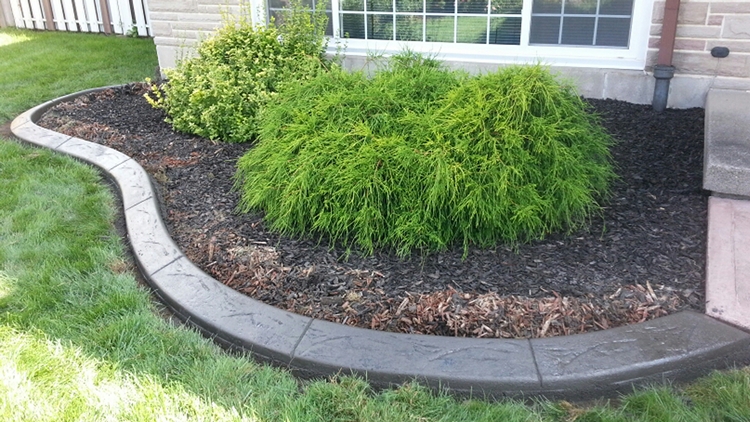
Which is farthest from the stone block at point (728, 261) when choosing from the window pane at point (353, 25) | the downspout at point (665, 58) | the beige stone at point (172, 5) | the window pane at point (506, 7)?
the beige stone at point (172, 5)

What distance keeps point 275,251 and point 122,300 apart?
773 millimetres

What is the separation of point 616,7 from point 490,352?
363 cm

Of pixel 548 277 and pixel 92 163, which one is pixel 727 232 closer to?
pixel 548 277

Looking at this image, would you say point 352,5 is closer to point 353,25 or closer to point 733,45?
point 353,25

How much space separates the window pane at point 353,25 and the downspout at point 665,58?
2.75 m

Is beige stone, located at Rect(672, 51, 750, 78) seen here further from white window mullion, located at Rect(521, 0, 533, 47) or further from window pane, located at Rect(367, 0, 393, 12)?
window pane, located at Rect(367, 0, 393, 12)

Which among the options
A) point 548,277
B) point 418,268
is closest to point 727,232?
point 548,277

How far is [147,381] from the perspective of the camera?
7.00ft

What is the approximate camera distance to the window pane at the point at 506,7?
16.0 feet

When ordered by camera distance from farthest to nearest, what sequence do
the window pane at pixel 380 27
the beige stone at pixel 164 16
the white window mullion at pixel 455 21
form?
the beige stone at pixel 164 16 < the window pane at pixel 380 27 < the white window mullion at pixel 455 21

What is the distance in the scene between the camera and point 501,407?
2.03 metres

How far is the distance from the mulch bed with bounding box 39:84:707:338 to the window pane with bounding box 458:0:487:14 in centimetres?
199

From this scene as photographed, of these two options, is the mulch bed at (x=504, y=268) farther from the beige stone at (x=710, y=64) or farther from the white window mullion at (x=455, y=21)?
the white window mullion at (x=455, y=21)

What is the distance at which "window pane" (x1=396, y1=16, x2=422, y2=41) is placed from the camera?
5.38 m
